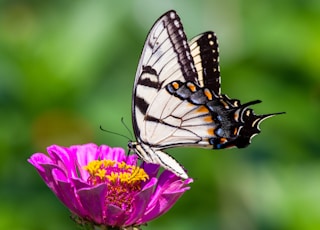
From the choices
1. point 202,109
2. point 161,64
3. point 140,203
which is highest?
point 161,64

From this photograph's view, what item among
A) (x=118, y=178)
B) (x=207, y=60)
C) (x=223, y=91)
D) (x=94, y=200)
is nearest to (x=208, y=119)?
(x=207, y=60)

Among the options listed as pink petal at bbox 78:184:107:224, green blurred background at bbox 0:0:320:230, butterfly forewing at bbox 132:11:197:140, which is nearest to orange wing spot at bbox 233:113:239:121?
butterfly forewing at bbox 132:11:197:140

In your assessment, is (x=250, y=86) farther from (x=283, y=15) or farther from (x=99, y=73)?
(x=99, y=73)

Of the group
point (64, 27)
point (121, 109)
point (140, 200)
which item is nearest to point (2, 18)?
point (64, 27)

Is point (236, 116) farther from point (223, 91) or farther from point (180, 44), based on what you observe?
point (223, 91)

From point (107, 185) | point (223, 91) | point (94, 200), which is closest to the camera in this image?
point (94, 200)

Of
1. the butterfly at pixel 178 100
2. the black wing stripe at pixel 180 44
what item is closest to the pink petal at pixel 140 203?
the butterfly at pixel 178 100

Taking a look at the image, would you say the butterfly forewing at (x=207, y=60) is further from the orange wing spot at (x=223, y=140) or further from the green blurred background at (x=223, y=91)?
the green blurred background at (x=223, y=91)
